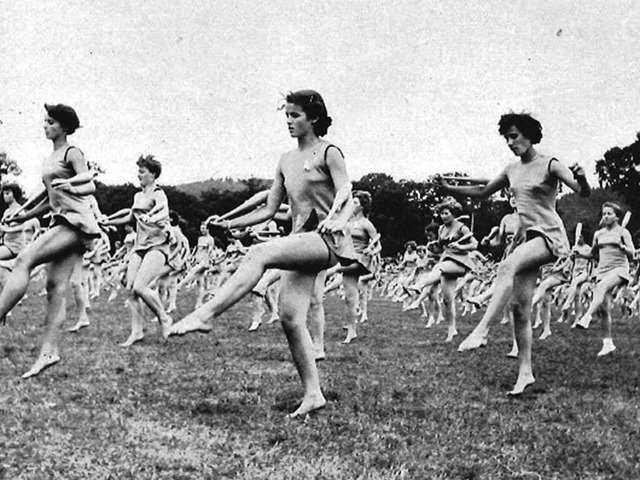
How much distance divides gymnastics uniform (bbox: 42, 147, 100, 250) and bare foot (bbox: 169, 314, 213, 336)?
113 inches

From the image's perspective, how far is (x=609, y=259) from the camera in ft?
39.9

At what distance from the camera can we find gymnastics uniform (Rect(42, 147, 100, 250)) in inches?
293

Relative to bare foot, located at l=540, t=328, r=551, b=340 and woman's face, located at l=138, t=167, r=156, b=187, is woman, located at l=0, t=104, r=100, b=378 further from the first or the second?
bare foot, located at l=540, t=328, r=551, b=340

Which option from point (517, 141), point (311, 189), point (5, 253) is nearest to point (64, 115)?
point (311, 189)

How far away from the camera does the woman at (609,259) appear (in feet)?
38.5

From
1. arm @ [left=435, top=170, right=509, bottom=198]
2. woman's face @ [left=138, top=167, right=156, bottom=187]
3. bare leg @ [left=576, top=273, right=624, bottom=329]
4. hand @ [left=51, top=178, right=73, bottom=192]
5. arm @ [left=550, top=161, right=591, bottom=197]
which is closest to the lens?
hand @ [left=51, top=178, right=73, bottom=192]

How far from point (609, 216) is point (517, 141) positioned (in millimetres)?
5279

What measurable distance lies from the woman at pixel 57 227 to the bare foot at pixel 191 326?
278 cm

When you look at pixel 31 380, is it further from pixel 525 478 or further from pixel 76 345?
pixel 525 478

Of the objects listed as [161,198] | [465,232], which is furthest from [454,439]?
[465,232]

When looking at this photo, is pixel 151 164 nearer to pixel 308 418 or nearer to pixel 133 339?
pixel 133 339

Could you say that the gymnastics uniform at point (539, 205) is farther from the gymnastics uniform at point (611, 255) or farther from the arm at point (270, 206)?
the gymnastics uniform at point (611, 255)

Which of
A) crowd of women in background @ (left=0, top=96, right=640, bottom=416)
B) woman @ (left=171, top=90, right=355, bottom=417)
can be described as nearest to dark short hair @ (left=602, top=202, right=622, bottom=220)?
crowd of women in background @ (left=0, top=96, right=640, bottom=416)

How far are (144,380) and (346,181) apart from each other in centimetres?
310
